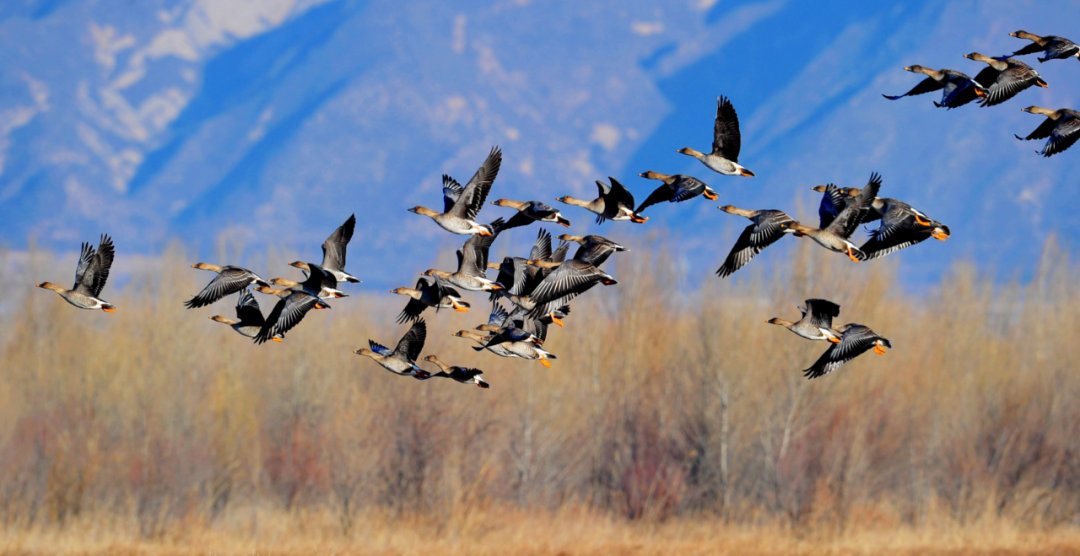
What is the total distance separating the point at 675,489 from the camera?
2388 inches

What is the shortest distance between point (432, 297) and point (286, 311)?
2.41m

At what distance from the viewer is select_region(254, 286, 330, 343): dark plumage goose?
24266 mm

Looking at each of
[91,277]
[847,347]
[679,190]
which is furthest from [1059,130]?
[91,277]

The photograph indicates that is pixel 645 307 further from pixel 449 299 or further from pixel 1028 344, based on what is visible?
pixel 449 299

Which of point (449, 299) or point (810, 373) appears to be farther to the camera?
point (449, 299)

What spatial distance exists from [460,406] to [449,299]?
34131 millimetres

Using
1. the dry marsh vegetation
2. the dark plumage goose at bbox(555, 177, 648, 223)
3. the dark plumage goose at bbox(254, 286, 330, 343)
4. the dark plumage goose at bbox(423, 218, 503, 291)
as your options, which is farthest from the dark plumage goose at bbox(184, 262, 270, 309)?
the dry marsh vegetation

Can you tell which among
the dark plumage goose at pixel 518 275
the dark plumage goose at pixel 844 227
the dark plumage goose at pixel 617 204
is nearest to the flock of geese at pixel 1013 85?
the dark plumage goose at pixel 844 227

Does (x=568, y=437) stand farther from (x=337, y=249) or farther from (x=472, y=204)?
(x=472, y=204)

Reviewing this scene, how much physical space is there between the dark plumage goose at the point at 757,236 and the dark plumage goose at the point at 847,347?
1704 millimetres

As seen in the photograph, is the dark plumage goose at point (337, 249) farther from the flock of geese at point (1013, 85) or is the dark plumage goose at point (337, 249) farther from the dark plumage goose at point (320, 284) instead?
the flock of geese at point (1013, 85)

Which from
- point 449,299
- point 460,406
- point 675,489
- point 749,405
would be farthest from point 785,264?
point 449,299

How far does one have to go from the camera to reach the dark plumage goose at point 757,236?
24.0 meters

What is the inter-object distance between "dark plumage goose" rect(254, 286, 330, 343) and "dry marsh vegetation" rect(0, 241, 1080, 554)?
78.5 ft
